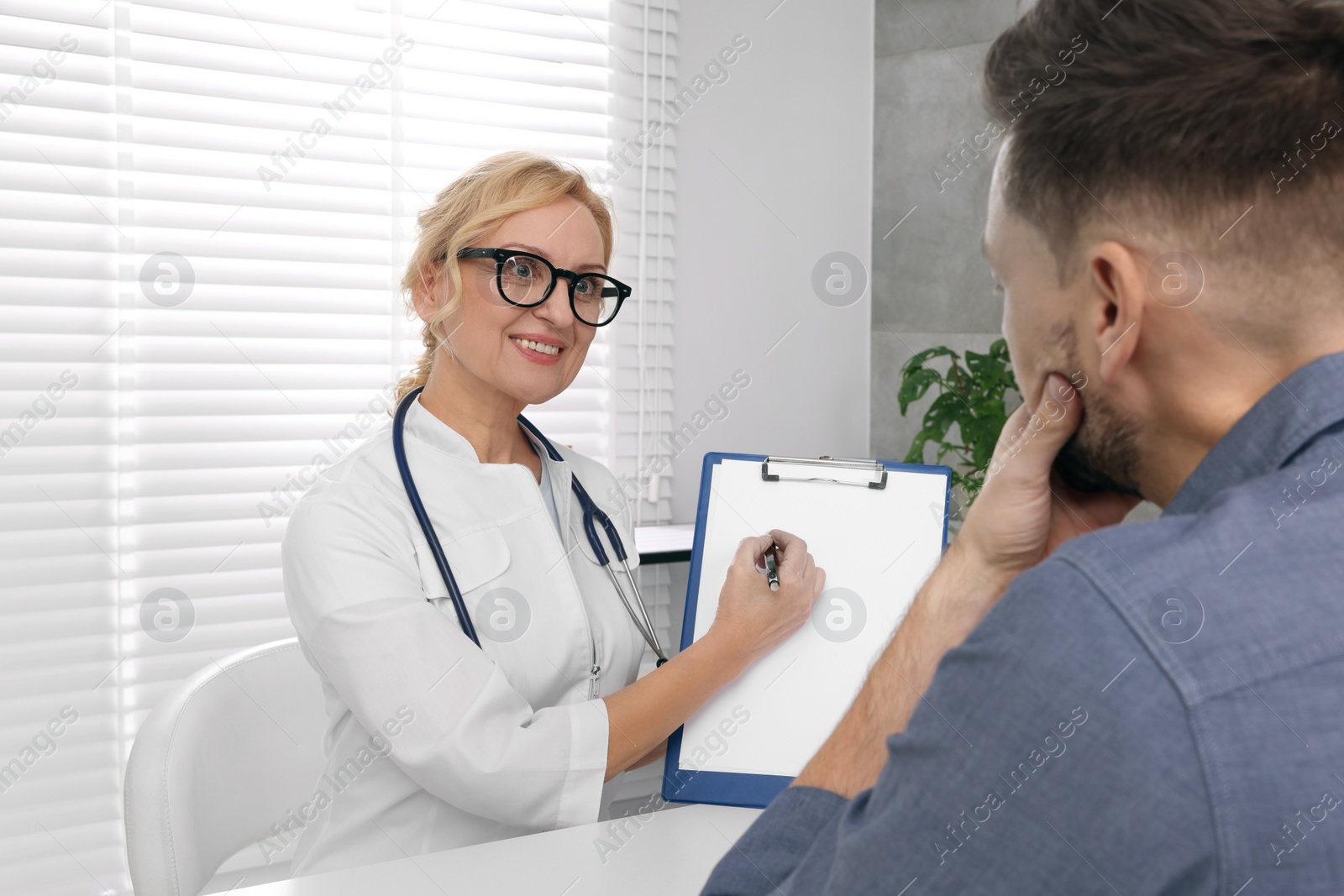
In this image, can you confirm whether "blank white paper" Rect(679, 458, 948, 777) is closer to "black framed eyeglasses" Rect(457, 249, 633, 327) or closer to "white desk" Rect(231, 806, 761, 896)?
"white desk" Rect(231, 806, 761, 896)

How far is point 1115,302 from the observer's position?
0.59 m

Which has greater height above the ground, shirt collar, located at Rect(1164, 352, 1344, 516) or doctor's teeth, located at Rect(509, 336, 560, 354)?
doctor's teeth, located at Rect(509, 336, 560, 354)

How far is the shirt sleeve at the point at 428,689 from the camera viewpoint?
3.64 feet

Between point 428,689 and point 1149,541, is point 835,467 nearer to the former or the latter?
point 428,689

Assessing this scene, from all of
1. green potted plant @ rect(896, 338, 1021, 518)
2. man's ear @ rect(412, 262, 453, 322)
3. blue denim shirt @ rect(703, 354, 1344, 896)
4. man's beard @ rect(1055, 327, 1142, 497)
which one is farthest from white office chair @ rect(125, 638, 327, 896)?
green potted plant @ rect(896, 338, 1021, 518)

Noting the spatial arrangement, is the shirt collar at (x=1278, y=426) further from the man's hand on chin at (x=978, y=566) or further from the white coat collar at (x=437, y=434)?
the white coat collar at (x=437, y=434)

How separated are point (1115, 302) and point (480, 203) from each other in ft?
3.12

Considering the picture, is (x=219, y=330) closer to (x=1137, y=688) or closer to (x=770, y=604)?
(x=770, y=604)

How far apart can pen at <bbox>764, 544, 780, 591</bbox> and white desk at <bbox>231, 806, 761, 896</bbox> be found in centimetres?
28

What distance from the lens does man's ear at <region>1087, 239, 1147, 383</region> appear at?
1.90 feet

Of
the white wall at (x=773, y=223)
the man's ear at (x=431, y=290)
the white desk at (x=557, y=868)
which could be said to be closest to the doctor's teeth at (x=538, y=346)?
the man's ear at (x=431, y=290)

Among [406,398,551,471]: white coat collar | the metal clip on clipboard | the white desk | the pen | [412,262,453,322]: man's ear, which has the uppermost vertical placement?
[412,262,453,322]: man's ear

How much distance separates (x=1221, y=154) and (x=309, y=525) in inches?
39.5

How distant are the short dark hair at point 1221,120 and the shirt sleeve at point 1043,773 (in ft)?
0.79
